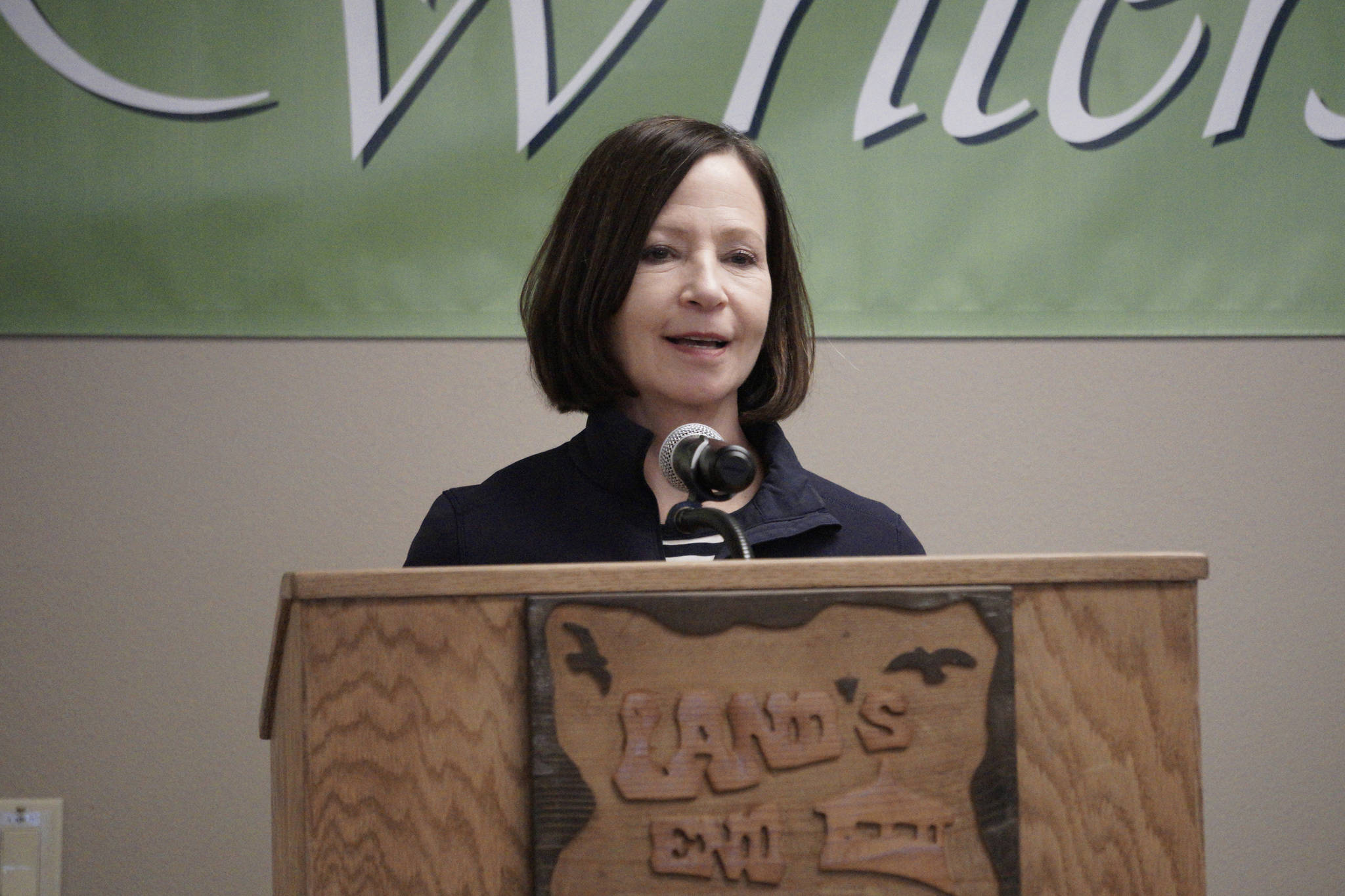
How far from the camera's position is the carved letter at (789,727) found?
2.45 ft

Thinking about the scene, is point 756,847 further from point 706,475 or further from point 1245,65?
point 1245,65

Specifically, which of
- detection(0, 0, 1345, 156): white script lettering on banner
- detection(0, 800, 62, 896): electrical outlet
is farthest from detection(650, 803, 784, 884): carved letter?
detection(0, 0, 1345, 156): white script lettering on banner

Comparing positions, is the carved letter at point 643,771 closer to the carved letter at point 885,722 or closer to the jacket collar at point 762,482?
the carved letter at point 885,722

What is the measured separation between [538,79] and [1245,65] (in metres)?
1.27

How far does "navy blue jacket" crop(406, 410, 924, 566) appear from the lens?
3.91 ft

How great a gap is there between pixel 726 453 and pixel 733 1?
141cm

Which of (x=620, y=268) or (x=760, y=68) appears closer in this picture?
(x=620, y=268)

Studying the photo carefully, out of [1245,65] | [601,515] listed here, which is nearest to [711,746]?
[601,515]

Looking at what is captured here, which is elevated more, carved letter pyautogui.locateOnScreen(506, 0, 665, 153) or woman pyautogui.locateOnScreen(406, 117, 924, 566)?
carved letter pyautogui.locateOnScreen(506, 0, 665, 153)

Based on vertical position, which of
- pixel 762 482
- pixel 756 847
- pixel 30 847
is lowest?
pixel 30 847

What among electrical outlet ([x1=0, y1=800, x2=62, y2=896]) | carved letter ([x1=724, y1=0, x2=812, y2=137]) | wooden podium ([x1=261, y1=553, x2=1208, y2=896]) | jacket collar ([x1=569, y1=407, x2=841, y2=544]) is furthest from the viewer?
carved letter ([x1=724, y1=0, x2=812, y2=137])

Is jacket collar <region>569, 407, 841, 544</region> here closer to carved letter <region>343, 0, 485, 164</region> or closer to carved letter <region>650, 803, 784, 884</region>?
carved letter <region>650, 803, 784, 884</region>

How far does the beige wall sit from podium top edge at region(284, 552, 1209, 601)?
134cm

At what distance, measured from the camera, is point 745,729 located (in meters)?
0.75
